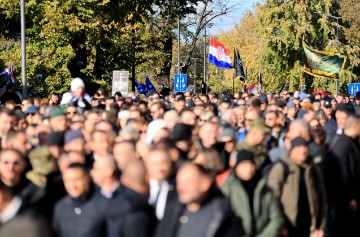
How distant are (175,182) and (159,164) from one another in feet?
0.62

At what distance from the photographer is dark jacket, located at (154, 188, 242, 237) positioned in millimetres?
6332

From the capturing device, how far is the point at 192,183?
6.16 metres

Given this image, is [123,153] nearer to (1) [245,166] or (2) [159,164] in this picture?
(2) [159,164]

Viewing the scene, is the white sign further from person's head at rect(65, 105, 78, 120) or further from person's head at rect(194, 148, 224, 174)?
person's head at rect(194, 148, 224, 174)

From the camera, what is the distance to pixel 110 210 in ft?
22.9

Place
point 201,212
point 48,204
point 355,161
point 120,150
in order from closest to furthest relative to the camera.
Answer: point 201,212
point 48,204
point 120,150
point 355,161

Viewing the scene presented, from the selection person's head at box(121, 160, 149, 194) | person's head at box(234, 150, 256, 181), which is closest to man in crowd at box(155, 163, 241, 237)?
person's head at box(121, 160, 149, 194)

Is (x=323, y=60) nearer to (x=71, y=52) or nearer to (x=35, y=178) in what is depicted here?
(x=71, y=52)

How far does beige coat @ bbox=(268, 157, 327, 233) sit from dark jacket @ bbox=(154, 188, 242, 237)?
230 centimetres

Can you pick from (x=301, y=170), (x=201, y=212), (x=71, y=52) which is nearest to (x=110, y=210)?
(x=201, y=212)

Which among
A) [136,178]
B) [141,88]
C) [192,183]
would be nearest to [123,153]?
[136,178]

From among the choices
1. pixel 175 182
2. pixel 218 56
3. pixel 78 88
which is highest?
pixel 218 56

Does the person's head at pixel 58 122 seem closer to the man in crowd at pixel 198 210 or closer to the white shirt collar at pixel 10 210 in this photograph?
the man in crowd at pixel 198 210

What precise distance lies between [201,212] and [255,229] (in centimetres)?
158
